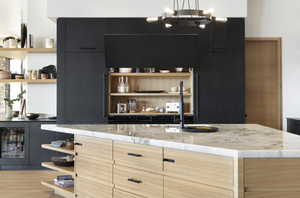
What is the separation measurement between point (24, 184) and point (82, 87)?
5.44 ft

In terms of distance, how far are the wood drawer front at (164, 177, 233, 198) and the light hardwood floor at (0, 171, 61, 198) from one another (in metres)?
2.08

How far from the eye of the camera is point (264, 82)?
640cm

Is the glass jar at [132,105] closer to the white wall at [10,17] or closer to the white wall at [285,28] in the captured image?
the white wall at [285,28]

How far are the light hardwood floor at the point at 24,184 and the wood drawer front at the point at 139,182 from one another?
153cm

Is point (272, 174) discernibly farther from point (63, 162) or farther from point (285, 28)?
point (285, 28)

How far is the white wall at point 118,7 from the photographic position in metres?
5.68

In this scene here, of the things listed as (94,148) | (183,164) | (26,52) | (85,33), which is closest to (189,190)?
(183,164)

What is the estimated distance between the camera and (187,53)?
5.62 m

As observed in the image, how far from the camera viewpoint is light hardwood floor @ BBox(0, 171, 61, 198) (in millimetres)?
4465

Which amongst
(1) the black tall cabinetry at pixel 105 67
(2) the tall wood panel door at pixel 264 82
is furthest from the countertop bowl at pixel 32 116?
(2) the tall wood panel door at pixel 264 82

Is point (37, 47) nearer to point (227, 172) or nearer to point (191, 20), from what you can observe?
point (191, 20)

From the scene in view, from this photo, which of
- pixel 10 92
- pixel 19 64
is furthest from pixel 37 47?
pixel 10 92

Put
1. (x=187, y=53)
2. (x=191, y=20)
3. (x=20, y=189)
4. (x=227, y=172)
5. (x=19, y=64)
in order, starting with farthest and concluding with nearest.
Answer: (x=19, y=64) → (x=187, y=53) → (x=20, y=189) → (x=191, y=20) → (x=227, y=172)

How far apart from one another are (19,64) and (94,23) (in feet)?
8.11
